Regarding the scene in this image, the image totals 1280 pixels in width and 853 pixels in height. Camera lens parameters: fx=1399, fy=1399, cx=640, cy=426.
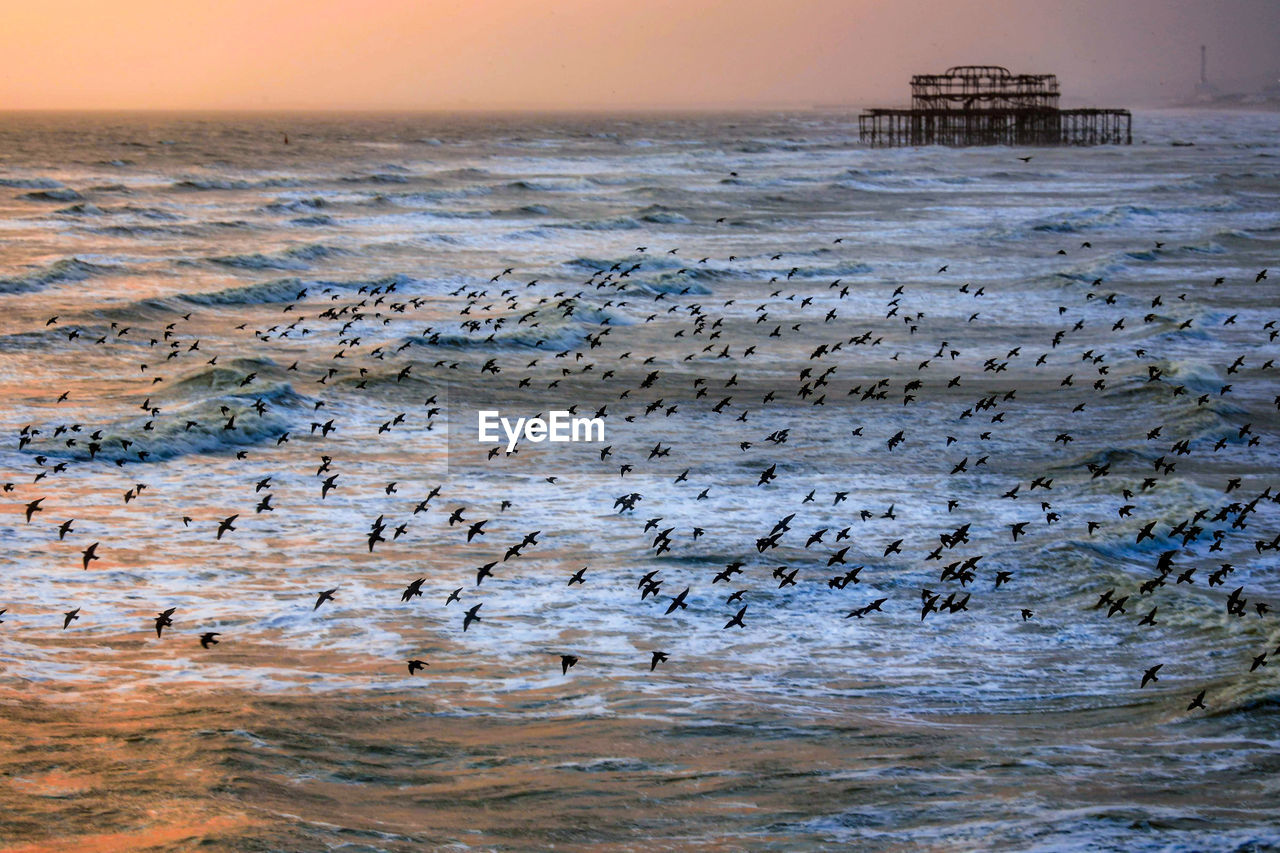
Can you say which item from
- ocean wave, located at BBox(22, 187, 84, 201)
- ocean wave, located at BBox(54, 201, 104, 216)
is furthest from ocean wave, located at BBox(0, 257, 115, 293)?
ocean wave, located at BBox(22, 187, 84, 201)

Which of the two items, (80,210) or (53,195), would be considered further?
(53,195)

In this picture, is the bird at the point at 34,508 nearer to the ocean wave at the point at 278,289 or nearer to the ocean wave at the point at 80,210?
the ocean wave at the point at 278,289

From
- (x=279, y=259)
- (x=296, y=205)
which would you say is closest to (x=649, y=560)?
(x=279, y=259)

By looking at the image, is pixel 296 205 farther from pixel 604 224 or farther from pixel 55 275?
pixel 55 275

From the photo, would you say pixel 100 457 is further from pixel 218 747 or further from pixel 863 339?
pixel 863 339

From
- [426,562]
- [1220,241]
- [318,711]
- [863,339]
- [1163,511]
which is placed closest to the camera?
[318,711]

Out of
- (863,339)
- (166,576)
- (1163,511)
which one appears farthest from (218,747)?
(863,339)
